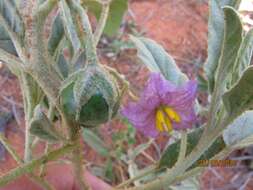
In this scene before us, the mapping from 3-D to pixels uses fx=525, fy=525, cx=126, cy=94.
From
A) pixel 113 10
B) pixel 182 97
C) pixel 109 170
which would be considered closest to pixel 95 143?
pixel 109 170

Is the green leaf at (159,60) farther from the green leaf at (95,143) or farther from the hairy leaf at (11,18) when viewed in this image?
the green leaf at (95,143)

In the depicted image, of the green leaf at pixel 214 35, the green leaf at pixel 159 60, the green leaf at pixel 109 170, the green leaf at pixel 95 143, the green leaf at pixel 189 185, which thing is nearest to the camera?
the green leaf at pixel 214 35

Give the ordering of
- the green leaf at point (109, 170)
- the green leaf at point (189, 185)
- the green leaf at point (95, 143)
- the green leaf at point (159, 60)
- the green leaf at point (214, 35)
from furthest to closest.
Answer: the green leaf at point (109, 170) → the green leaf at point (95, 143) → the green leaf at point (189, 185) → the green leaf at point (159, 60) → the green leaf at point (214, 35)

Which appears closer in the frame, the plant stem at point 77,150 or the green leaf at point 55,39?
the plant stem at point 77,150

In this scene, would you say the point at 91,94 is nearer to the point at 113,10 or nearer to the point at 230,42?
the point at 230,42

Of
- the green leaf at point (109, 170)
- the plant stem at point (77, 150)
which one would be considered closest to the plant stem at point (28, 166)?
the plant stem at point (77, 150)

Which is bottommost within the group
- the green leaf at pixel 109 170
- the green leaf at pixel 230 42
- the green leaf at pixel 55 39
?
the green leaf at pixel 109 170

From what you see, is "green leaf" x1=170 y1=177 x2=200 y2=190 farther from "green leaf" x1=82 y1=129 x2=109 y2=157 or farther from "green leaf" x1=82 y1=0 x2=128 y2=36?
"green leaf" x1=82 y1=129 x2=109 y2=157
